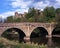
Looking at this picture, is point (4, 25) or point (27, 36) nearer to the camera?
point (4, 25)

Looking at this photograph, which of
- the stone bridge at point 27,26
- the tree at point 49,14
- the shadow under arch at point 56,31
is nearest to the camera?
the stone bridge at point 27,26

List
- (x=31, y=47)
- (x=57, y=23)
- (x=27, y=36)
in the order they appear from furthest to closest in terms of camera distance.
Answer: (x=57, y=23) → (x=27, y=36) → (x=31, y=47)

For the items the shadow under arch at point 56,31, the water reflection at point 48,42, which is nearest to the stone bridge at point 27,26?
the shadow under arch at point 56,31

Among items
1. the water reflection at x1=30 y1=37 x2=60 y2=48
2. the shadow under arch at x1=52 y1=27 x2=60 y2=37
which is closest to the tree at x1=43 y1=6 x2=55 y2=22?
the shadow under arch at x1=52 y1=27 x2=60 y2=37

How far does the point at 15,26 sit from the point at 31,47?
157 feet

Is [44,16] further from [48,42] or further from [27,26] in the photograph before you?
[48,42]

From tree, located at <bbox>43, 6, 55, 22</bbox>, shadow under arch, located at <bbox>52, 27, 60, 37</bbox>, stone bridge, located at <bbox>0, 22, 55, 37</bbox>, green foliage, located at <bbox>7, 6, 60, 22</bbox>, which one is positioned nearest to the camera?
stone bridge, located at <bbox>0, 22, 55, 37</bbox>

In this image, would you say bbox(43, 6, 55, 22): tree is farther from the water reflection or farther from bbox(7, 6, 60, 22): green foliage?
the water reflection

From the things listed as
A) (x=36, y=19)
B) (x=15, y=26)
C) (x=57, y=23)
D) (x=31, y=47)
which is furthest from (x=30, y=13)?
(x=31, y=47)

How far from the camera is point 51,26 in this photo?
8656cm

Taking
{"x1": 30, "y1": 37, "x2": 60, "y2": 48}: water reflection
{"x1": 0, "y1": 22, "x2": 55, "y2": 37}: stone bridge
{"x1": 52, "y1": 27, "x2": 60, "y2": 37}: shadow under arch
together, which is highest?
{"x1": 0, "y1": 22, "x2": 55, "y2": 37}: stone bridge

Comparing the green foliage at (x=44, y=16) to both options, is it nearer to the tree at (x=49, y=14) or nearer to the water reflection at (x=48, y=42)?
the tree at (x=49, y=14)

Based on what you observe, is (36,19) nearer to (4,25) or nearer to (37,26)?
(37,26)

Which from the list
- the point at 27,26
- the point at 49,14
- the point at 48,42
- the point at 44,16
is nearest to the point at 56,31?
the point at 27,26
